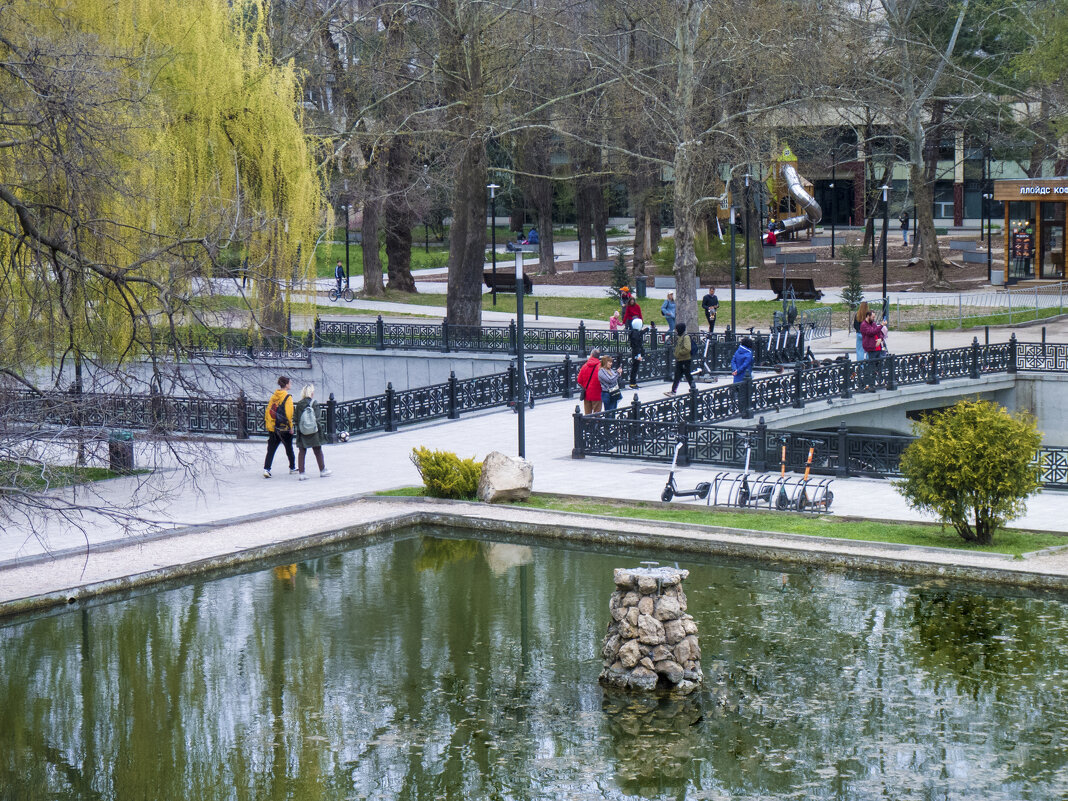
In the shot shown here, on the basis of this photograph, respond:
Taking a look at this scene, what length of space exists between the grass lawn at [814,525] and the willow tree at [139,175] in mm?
5356

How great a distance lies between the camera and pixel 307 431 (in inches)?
829

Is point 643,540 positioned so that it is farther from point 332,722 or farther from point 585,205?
point 585,205

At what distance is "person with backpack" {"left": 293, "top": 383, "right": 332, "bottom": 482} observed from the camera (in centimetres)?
2095

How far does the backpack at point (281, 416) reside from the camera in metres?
21.1

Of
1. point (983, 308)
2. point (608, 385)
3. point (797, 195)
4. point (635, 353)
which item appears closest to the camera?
point (608, 385)

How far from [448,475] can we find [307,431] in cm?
277

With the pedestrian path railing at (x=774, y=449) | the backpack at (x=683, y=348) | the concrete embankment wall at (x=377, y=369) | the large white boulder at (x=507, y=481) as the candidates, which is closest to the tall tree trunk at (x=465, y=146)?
the concrete embankment wall at (x=377, y=369)

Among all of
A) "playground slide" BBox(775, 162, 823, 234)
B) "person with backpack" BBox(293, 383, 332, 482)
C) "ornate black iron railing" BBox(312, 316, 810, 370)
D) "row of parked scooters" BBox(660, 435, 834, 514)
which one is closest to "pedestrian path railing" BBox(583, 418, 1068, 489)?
"row of parked scooters" BBox(660, 435, 834, 514)

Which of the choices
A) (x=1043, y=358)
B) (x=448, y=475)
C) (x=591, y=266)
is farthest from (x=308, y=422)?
(x=591, y=266)

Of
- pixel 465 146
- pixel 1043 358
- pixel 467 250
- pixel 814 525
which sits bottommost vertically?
pixel 814 525

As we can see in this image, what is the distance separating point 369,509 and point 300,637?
17.2 feet

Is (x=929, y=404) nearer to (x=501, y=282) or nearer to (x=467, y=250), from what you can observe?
(x=467, y=250)

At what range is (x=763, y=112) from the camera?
45094mm

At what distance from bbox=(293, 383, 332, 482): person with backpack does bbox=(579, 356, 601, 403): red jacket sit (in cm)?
511
